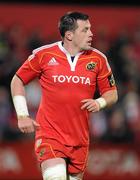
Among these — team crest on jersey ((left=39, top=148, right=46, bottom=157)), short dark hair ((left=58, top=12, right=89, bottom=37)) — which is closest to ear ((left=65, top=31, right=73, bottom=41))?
short dark hair ((left=58, top=12, right=89, bottom=37))

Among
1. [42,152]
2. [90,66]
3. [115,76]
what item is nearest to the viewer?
[42,152]

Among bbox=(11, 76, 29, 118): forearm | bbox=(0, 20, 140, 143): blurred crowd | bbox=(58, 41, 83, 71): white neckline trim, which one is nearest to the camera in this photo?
bbox=(11, 76, 29, 118): forearm

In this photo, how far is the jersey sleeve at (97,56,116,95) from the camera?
8.38 m

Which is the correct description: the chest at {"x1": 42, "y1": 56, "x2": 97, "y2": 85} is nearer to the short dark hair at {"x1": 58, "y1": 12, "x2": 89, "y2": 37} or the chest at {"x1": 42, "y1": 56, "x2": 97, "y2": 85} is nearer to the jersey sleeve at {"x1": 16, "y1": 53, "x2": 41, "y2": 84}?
the jersey sleeve at {"x1": 16, "y1": 53, "x2": 41, "y2": 84}

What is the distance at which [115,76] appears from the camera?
1511cm

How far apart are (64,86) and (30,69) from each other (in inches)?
16.7

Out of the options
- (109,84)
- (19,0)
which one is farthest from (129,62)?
(109,84)

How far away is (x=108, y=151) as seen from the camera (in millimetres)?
13438

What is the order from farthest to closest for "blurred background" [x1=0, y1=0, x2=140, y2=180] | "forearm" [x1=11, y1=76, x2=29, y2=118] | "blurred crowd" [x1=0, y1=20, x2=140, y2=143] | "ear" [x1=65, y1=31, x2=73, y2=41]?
"blurred crowd" [x1=0, y1=20, x2=140, y2=143], "blurred background" [x1=0, y1=0, x2=140, y2=180], "ear" [x1=65, y1=31, x2=73, y2=41], "forearm" [x1=11, y1=76, x2=29, y2=118]

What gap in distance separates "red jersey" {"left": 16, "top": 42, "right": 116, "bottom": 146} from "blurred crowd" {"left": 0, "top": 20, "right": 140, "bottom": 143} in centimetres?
511

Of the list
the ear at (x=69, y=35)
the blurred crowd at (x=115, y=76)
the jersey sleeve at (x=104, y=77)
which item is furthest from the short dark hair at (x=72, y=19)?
the blurred crowd at (x=115, y=76)

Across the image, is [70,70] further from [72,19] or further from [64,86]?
[72,19]

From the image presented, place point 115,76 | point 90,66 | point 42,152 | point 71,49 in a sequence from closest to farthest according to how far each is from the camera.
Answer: point 42,152 → point 90,66 → point 71,49 → point 115,76

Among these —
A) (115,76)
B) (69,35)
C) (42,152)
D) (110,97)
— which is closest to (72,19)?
(69,35)
